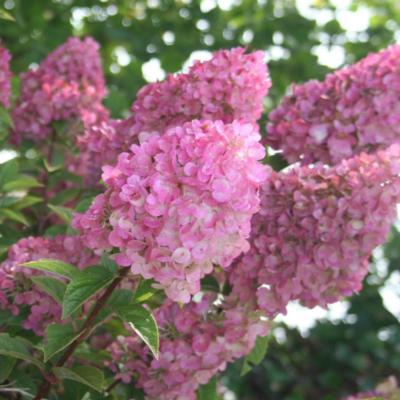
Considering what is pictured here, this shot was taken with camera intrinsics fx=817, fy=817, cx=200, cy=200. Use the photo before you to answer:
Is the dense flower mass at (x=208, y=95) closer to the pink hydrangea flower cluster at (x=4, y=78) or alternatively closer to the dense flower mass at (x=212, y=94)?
the dense flower mass at (x=212, y=94)

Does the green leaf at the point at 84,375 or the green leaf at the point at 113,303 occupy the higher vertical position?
the green leaf at the point at 113,303

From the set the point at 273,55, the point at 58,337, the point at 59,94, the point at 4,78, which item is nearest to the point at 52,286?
the point at 58,337

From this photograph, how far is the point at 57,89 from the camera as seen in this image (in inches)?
72.7

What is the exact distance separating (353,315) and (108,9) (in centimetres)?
156

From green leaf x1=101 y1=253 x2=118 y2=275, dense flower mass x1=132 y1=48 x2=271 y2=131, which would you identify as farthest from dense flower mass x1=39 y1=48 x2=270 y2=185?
green leaf x1=101 y1=253 x2=118 y2=275

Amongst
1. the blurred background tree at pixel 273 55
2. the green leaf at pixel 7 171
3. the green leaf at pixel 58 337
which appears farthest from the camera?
the blurred background tree at pixel 273 55

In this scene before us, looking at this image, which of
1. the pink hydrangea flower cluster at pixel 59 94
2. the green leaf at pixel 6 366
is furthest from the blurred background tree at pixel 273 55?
the green leaf at pixel 6 366

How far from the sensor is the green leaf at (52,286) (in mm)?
1135

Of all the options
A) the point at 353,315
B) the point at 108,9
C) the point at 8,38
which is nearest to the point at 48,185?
the point at 8,38

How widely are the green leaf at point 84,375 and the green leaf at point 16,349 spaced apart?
34 mm

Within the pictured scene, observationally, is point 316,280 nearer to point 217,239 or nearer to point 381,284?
point 217,239

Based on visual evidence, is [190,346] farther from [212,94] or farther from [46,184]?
[46,184]

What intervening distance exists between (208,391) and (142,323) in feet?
1.12

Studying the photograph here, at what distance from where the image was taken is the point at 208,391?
1.33m
